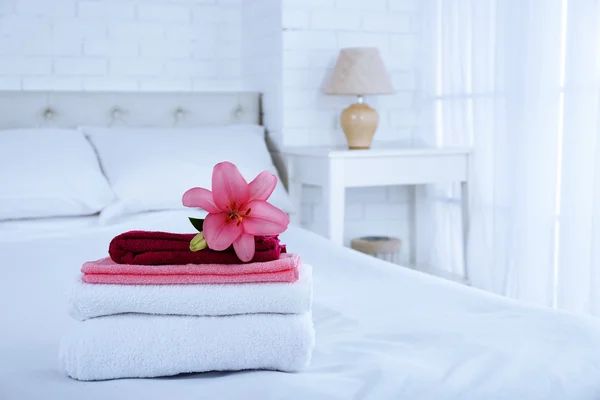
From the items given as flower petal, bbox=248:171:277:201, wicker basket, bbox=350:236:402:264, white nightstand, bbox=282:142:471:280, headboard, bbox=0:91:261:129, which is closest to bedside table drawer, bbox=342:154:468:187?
white nightstand, bbox=282:142:471:280

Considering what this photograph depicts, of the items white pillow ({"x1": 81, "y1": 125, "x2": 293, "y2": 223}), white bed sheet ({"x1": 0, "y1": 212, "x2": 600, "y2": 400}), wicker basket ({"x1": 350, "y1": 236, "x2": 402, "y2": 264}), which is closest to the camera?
white bed sheet ({"x1": 0, "y1": 212, "x2": 600, "y2": 400})

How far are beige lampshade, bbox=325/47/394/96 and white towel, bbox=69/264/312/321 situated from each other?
2.20 m

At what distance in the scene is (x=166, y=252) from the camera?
1154 millimetres

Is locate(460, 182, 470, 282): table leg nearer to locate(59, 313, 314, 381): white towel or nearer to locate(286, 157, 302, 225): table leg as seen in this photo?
locate(286, 157, 302, 225): table leg

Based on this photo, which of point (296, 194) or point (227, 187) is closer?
point (227, 187)

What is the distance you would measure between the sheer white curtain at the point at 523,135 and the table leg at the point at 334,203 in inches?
23.2

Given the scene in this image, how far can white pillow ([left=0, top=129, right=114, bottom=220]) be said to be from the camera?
2.64 metres

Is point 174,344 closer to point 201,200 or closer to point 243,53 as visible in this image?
point 201,200

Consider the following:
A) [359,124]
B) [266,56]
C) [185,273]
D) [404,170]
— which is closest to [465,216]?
[404,170]

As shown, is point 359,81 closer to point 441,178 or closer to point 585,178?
point 441,178

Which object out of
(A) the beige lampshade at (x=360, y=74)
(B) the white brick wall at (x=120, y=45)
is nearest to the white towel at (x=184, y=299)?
(A) the beige lampshade at (x=360, y=74)

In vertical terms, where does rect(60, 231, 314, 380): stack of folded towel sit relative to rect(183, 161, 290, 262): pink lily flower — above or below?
below

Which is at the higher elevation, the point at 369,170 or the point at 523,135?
the point at 523,135

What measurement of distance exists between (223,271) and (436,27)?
8.72 ft
